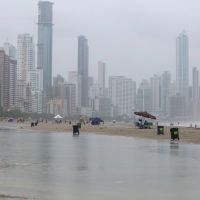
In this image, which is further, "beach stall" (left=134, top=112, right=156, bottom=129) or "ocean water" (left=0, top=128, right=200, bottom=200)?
"beach stall" (left=134, top=112, right=156, bottom=129)

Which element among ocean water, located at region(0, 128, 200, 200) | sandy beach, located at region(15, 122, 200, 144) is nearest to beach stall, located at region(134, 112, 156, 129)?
sandy beach, located at region(15, 122, 200, 144)

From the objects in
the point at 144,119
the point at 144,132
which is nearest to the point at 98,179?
the point at 144,132

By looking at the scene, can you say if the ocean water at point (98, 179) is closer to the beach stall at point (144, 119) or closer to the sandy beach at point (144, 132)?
the sandy beach at point (144, 132)

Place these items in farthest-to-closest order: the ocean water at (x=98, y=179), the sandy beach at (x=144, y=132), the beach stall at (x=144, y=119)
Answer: the beach stall at (x=144, y=119), the sandy beach at (x=144, y=132), the ocean water at (x=98, y=179)

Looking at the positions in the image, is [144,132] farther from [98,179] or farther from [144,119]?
[98,179]

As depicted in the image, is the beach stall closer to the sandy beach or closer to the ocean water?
the sandy beach

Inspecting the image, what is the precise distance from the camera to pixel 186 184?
13.3 metres

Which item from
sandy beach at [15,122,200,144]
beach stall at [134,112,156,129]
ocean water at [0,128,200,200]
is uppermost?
beach stall at [134,112,156,129]

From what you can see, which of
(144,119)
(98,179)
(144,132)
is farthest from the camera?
(144,119)

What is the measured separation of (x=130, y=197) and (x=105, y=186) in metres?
1.78

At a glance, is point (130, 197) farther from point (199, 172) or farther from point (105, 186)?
point (199, 172)

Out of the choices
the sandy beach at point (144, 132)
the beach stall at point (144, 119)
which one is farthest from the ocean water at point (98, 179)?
the beach stall at point (144, 119)

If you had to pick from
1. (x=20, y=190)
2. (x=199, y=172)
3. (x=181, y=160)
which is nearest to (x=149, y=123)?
(x=181, y=160)

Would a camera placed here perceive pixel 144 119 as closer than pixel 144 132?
No
